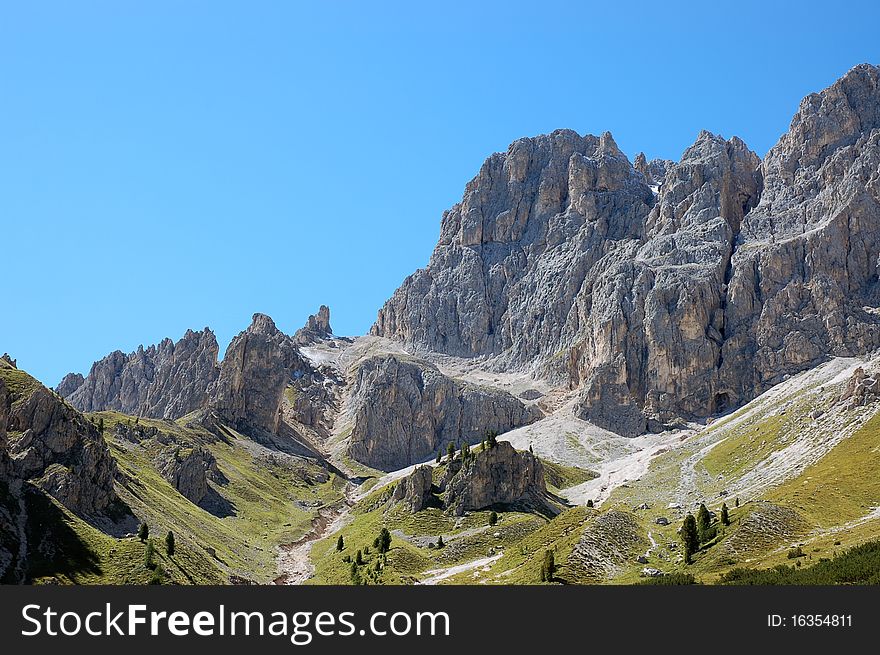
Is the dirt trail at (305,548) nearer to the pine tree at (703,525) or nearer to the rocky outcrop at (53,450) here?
the rocky outcrop at (53,450)

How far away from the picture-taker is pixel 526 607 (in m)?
42.6

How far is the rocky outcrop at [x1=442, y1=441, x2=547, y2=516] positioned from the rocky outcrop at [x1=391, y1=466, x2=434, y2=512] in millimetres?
3440

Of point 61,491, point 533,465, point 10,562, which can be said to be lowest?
point 10,562

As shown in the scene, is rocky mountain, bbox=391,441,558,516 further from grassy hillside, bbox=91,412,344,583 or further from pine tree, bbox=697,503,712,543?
pine tree, bbox=697,503,712,543

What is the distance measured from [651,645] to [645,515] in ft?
262

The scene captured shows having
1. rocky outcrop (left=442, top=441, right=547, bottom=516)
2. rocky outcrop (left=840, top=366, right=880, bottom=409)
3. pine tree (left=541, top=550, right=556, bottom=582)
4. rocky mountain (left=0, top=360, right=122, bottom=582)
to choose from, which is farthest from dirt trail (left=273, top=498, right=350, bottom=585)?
rocky outcrop (left=840, top=366, right=880, bottom=409)

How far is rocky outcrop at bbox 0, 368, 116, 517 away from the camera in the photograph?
3893 inches

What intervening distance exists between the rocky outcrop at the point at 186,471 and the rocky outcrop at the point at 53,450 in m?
44.0

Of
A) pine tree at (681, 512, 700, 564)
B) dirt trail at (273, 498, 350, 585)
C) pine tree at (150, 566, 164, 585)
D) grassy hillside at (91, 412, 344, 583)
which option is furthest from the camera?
dirt trail at (273, 498, 350, 585)

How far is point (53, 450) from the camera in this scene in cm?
10688

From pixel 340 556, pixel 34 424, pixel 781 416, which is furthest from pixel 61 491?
pixel 781 416

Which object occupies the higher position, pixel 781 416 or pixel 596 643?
pixel 781 416

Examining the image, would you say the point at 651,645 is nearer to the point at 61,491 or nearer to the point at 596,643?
the point at 596,643

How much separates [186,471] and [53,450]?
189ft
